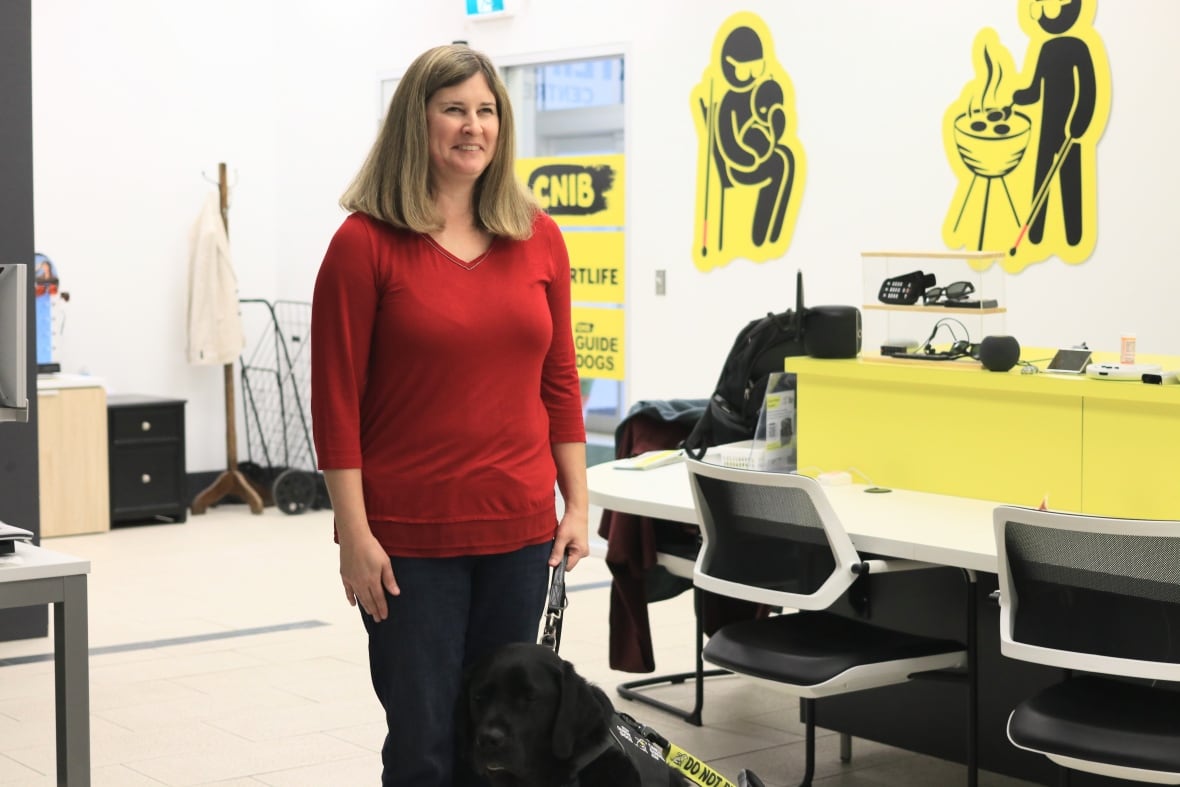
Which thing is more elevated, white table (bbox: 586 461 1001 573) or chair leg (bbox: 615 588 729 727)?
white table (bbox: 586 461 1001 573)

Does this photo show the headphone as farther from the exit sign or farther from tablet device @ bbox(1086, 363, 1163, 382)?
the exit sign

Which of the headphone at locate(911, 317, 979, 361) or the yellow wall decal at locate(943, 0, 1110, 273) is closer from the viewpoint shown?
the headphone at locate(911, 317, 979, 361)

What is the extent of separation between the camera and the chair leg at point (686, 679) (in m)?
4.32

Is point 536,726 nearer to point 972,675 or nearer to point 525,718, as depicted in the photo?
point 525,718

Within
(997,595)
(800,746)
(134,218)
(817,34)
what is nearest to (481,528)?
(997,595)

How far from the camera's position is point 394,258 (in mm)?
2328

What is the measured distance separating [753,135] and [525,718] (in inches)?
187

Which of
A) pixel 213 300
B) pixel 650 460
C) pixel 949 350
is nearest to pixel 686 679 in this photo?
pixel 650 460

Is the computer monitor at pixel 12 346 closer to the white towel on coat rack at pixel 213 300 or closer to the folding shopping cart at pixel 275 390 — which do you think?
the white towel on coat rack at pixel 213 300

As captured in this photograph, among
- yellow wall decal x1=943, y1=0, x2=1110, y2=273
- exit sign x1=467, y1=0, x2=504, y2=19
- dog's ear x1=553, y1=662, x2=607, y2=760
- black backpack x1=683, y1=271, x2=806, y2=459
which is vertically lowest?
dog's ear x1=553, y1=662, x2=607, y2=760

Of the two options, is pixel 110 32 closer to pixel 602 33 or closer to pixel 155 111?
pixel 155 111

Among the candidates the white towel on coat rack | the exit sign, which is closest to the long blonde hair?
the exit sign

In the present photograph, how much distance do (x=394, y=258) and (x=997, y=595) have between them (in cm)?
148

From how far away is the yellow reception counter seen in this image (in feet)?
11.6
